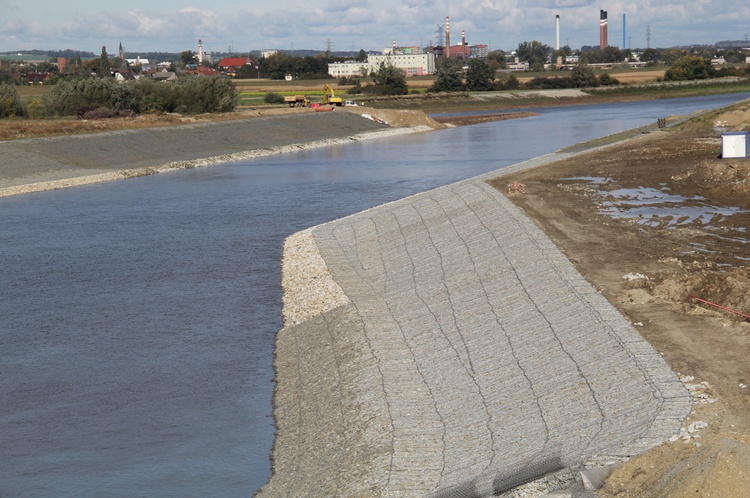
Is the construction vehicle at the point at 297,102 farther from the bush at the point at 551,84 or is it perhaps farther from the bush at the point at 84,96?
the bush at the point at 551,84

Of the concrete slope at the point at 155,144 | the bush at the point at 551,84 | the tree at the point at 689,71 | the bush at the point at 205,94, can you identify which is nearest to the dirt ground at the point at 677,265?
the concrete slope at the point at 155,144

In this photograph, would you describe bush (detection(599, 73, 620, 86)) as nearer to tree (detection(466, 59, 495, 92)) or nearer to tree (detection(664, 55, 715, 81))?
tree (detection(664, 55, 715, 81))

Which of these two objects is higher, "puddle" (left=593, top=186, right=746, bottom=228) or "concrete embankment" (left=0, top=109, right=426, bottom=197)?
→ "concrete embankment" (left=0, top=109, right=426, bottom=197)

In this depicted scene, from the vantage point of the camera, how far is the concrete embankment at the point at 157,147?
6000 centimetres

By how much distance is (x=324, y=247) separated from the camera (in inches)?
1335

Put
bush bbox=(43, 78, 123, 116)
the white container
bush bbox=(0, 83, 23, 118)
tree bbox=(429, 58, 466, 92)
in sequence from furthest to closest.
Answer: tree bbox=(429, 58, 466, 92)
bush bbox=(43, 78, 123, 116)
bush bbox=(0, 83, 23, 118)
the white container

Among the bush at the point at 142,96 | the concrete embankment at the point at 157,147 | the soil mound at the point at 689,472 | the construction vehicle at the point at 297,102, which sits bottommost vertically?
the soil mound at the point at 689,472

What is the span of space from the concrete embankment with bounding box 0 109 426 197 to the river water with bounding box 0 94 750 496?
4500 millimetres

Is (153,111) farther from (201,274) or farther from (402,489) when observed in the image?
(402,489)

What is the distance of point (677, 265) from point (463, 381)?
9052mm

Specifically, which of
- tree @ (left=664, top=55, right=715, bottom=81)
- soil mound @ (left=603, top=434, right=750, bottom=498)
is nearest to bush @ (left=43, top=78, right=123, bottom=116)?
soil mound @ (left=603, top=434, right=750, bottom=498)

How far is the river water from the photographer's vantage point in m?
16.5

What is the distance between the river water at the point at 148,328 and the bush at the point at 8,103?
34177mm

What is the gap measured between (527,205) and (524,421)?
20.4 metres
